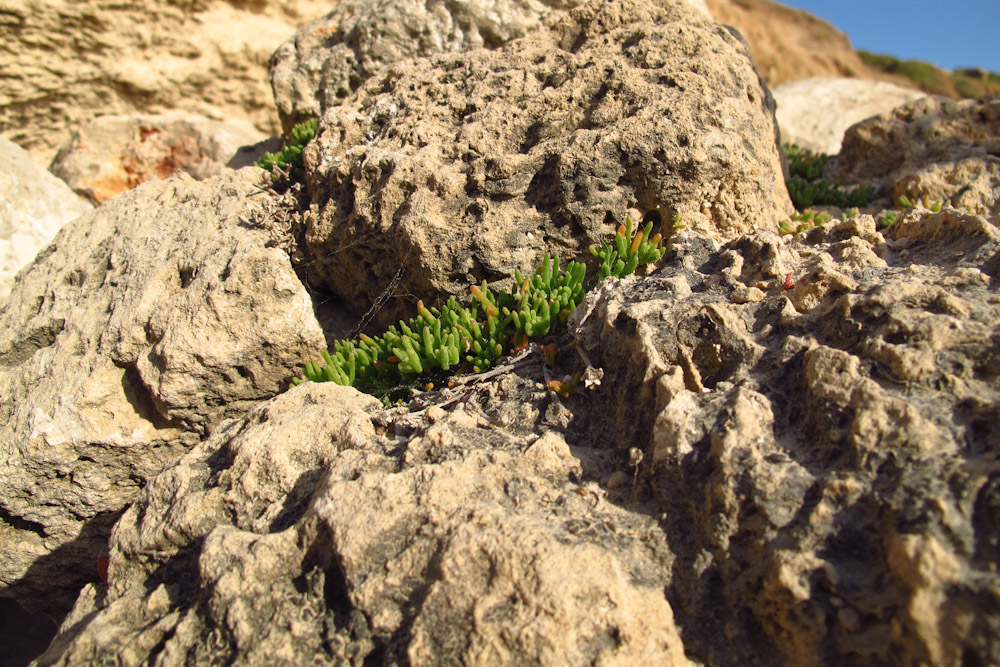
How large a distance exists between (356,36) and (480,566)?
5.94 meters

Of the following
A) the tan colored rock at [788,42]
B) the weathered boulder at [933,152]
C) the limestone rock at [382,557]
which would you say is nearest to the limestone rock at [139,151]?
the limestone rock at [382,557]

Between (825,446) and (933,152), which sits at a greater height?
(933,152)

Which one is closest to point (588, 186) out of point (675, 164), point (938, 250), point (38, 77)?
point (675, 164)

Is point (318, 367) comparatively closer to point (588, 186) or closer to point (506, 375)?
point (506, 375)

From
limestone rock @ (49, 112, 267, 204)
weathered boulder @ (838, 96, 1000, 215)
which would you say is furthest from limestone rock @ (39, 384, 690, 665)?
limestone rock @ (49, 112, 267, 204)

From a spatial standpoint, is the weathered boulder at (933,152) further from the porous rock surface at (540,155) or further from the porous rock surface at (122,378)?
the porous rock surface at (122,378)

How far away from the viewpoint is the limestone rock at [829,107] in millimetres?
10367

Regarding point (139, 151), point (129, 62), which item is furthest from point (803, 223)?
point (129, 62)

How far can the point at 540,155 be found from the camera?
13.6 ft

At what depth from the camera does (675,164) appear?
12.6 feet

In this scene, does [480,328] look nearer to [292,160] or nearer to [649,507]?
[649,507]

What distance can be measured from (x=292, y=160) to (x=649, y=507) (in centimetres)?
498

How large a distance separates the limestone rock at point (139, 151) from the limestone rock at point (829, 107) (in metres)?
9.13

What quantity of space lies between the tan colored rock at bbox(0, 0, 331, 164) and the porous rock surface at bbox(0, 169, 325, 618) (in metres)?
6.26
